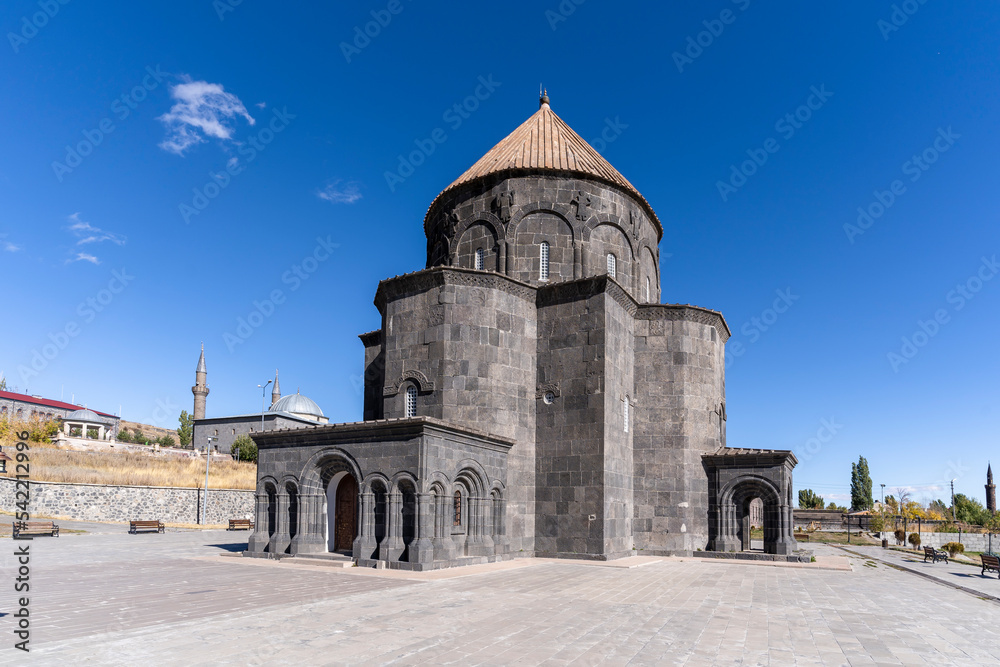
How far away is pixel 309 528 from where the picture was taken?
19.9m

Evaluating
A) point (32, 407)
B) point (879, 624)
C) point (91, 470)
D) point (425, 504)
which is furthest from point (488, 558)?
point (32, 407)

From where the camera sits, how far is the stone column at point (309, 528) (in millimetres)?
19734

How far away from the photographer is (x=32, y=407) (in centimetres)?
8725

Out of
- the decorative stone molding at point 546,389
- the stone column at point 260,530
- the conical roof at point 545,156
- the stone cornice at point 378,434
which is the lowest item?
the stone column at point 260,530

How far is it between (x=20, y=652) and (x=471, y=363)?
14801mm

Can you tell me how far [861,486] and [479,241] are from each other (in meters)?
66.2

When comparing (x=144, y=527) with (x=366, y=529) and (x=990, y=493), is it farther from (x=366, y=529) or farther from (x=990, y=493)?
(x=990, y=493)

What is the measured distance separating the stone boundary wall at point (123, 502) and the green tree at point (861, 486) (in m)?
63.5

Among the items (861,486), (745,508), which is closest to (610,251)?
(745,508)

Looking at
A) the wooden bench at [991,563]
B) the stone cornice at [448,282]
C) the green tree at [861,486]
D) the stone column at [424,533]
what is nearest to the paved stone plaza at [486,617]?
the stone column at [424,533]

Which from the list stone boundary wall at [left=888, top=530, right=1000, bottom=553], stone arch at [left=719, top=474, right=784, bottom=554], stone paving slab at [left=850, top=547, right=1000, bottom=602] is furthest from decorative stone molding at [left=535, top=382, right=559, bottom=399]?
stone boundary wall at [left=888, top=530, right=1000, bottom=553]

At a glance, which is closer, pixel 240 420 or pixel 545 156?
pixel 545 156

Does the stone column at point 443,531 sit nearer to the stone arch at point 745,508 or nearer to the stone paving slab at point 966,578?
the stone arch at point 745,508

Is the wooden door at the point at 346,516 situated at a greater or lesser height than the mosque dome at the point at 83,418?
lesser
